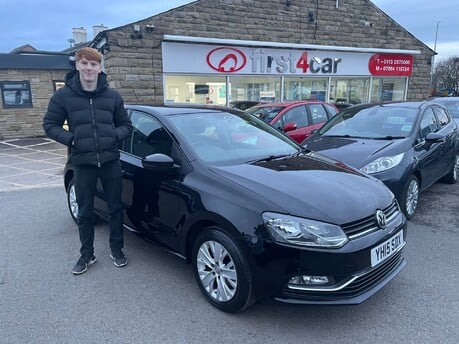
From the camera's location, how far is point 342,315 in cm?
277

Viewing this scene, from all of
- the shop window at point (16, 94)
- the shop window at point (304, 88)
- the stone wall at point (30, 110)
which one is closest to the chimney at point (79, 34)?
the stone wall at point (30, 110)

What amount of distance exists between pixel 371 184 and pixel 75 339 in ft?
8.21

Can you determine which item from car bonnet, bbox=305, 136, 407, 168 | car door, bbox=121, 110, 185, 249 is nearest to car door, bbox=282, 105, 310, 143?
car bonnet, bbox=305, 136, 407, 168

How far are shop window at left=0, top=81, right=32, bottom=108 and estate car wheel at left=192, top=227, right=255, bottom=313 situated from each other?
13.3m

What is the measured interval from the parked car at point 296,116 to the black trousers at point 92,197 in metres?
4.49

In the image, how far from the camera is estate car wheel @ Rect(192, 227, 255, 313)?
2570mm

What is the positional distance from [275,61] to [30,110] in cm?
913

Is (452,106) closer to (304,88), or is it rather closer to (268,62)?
(304,88)

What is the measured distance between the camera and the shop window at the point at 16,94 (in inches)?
521

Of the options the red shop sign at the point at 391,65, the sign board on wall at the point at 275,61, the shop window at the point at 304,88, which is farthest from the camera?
the red shop sign at the point at 391,65

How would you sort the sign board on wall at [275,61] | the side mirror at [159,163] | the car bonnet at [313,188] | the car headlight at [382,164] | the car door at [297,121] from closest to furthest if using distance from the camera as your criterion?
1. the car bonnet at [313,188]
2. the side mirror at [159,163]
3. the car headlight at [382,164]
4. the car door at [297,121]
5. the sign board on wall at [275,61]

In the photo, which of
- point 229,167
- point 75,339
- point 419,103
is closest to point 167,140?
point 229,167

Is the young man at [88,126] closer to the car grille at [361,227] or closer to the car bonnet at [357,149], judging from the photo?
the car grille at [361,227]

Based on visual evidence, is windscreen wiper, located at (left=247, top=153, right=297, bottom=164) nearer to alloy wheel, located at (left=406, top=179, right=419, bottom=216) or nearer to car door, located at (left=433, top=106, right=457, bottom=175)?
alloy wheel, located at (left=406, top=179, right=419, bottom=216)
